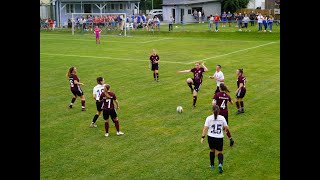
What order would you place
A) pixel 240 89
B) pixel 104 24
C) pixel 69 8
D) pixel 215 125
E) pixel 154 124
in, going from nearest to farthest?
pixel 215 125 → pixel 154 124 → pixel 240 89 → pixel 104 24 → pixel 69 8

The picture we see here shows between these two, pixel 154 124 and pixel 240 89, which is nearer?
pixel 154 124

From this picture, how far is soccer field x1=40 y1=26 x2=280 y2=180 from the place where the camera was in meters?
13.5

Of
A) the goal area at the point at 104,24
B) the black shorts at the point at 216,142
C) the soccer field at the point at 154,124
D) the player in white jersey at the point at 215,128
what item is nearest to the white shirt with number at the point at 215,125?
the player in white jersey at the point at 215,128

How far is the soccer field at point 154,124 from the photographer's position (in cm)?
1348

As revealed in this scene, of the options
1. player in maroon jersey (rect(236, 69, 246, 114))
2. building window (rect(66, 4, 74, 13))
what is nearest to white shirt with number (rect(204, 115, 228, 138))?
player in maroon jersey (rect(236, 69, 246, 114))

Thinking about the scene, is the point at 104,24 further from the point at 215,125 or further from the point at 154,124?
the point at 215,125

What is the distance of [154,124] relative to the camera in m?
18.5

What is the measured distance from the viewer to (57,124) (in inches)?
744

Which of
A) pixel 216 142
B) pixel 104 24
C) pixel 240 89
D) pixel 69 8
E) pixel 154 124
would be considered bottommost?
pixel 154 124

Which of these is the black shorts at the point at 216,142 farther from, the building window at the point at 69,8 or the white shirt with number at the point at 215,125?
the building window at the point at 69,8

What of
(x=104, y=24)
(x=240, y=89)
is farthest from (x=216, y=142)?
(x=104, y=24)
